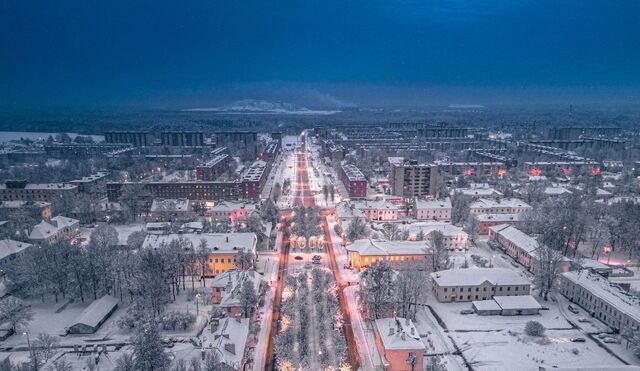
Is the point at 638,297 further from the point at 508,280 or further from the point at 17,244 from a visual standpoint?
the point at 17,244

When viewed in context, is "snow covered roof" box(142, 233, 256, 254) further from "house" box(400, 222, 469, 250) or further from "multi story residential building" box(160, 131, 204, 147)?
"multi story residential building" box(160, 131, 204, 147)

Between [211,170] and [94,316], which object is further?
[211,170]

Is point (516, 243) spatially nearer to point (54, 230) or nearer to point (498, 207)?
point (498, 207)

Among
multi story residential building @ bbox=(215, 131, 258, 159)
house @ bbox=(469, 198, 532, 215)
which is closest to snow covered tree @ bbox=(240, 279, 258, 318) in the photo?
house @ bbox=(469, 198, 532, 215)

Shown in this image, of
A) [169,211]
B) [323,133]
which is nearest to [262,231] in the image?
[169,211]

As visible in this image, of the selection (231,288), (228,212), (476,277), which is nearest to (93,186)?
(228,212)

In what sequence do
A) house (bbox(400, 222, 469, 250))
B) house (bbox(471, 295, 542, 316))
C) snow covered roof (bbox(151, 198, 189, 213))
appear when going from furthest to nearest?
snow covered roof (bbox(151, 198, 189, 213))
house (bbox(400, 222, 469, 250))
house (bbox(471, 295, 542, 316))

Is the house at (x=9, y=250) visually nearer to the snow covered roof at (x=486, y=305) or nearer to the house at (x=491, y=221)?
the snow covered roof at (x=486, y=305)
